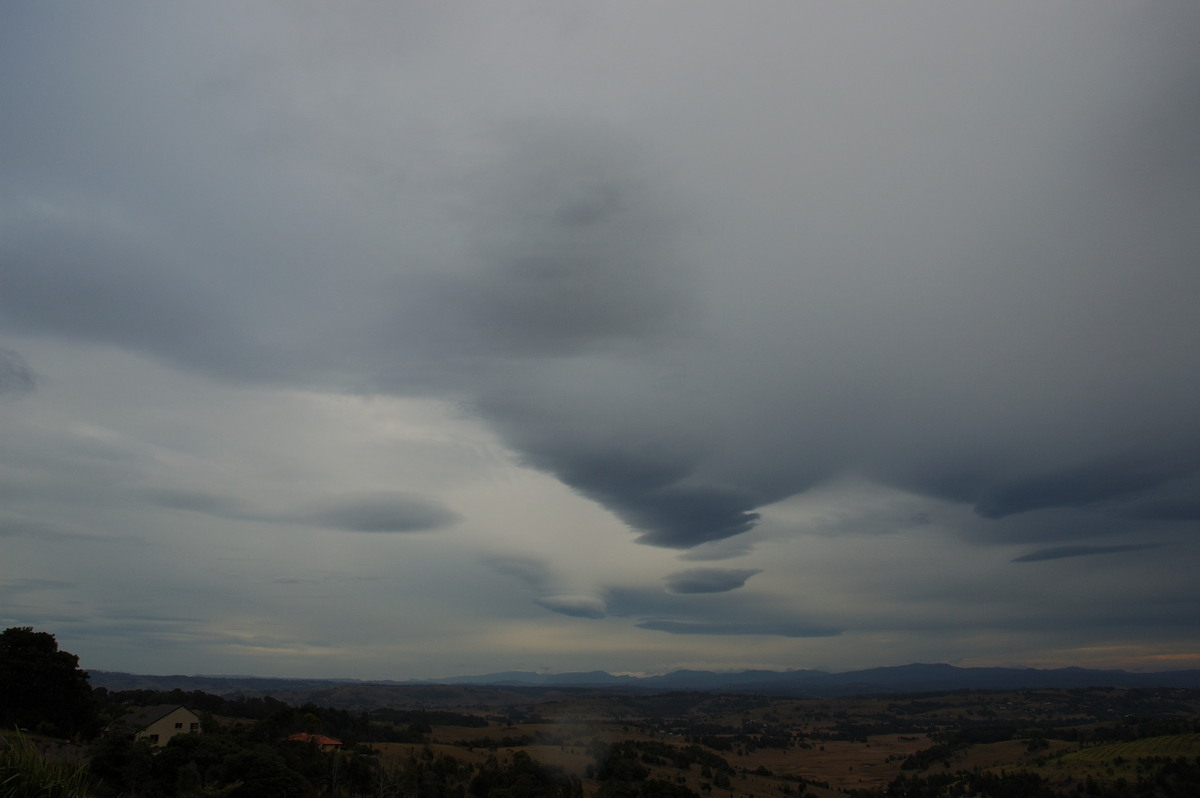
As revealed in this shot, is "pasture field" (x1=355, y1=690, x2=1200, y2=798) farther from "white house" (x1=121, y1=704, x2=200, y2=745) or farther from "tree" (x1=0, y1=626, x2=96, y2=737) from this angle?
"tree" (x1=0, y1=626, x2=96, y2=737)

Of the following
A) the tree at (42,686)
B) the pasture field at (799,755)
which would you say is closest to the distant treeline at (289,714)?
the pasture field at (799,755)

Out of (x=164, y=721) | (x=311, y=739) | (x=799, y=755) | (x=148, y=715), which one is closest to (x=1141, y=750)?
(x=799, y=755)

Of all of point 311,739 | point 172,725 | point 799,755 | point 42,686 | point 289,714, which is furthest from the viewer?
point 799,755

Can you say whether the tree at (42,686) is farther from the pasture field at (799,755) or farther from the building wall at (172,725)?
the pasture field at (799,755)

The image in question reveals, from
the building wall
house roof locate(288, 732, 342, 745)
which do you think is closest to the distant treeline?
house roof locate(288, 732, 342, 745)

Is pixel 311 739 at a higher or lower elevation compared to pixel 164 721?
lower

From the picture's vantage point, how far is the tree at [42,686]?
59188 millimetres

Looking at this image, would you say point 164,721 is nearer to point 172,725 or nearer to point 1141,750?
point 172,725

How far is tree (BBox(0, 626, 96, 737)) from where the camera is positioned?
59.2 meters

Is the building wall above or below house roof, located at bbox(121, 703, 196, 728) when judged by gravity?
below

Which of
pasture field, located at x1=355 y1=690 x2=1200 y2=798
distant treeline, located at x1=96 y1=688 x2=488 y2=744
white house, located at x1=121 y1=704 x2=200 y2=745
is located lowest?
pasture field, located at x1=355 y1=690 x2=1200 y2=798

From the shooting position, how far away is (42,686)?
6088 centimetres

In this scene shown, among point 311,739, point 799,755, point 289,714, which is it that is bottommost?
point 799,755

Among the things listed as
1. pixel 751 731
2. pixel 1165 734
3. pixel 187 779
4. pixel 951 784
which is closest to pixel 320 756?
pixel 187 779
